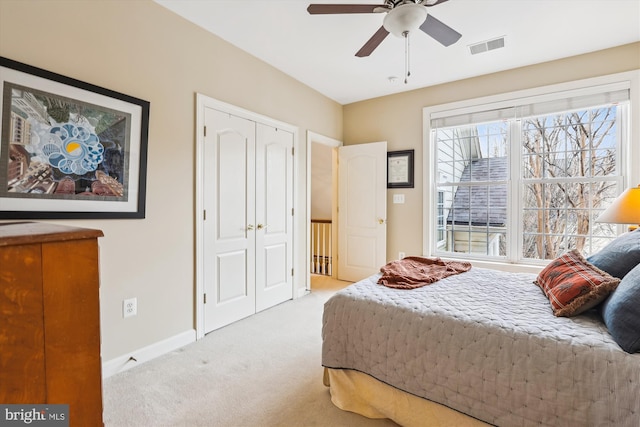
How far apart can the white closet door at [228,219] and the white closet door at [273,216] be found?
0.10 meters

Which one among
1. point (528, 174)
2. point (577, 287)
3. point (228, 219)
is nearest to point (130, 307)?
point (228, 219)

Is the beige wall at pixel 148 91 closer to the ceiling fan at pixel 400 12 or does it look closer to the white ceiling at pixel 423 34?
the white ceiling at pixel 423 34

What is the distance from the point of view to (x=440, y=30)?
83.0 inches

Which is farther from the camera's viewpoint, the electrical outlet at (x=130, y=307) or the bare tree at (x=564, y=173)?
the bare tree at (x=564, y=173)

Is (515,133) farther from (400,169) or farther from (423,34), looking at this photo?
(423,34)

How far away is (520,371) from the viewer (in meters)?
1.25

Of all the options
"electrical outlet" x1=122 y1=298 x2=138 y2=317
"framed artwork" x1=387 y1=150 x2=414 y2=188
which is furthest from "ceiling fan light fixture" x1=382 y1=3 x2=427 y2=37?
"electrical outlet" x1=122 y1=298 x2=138 y2=317

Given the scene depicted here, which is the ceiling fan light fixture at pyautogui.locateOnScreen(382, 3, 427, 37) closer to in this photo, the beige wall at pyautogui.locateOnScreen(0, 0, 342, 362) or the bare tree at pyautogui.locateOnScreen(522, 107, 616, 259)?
the beige wall at pyautogui.locateOnScreen(0, 0, 342, 362)

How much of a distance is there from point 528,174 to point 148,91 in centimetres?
392

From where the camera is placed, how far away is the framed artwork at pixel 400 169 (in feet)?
13.6

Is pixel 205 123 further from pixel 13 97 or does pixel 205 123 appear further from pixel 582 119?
pixel 582 119

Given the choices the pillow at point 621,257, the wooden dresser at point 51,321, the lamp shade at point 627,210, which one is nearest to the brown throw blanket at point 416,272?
the pillow at point 621,257

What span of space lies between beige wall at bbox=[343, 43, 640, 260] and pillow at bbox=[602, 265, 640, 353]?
274 cm

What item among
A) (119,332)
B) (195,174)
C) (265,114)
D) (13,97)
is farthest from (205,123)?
(119,332)
